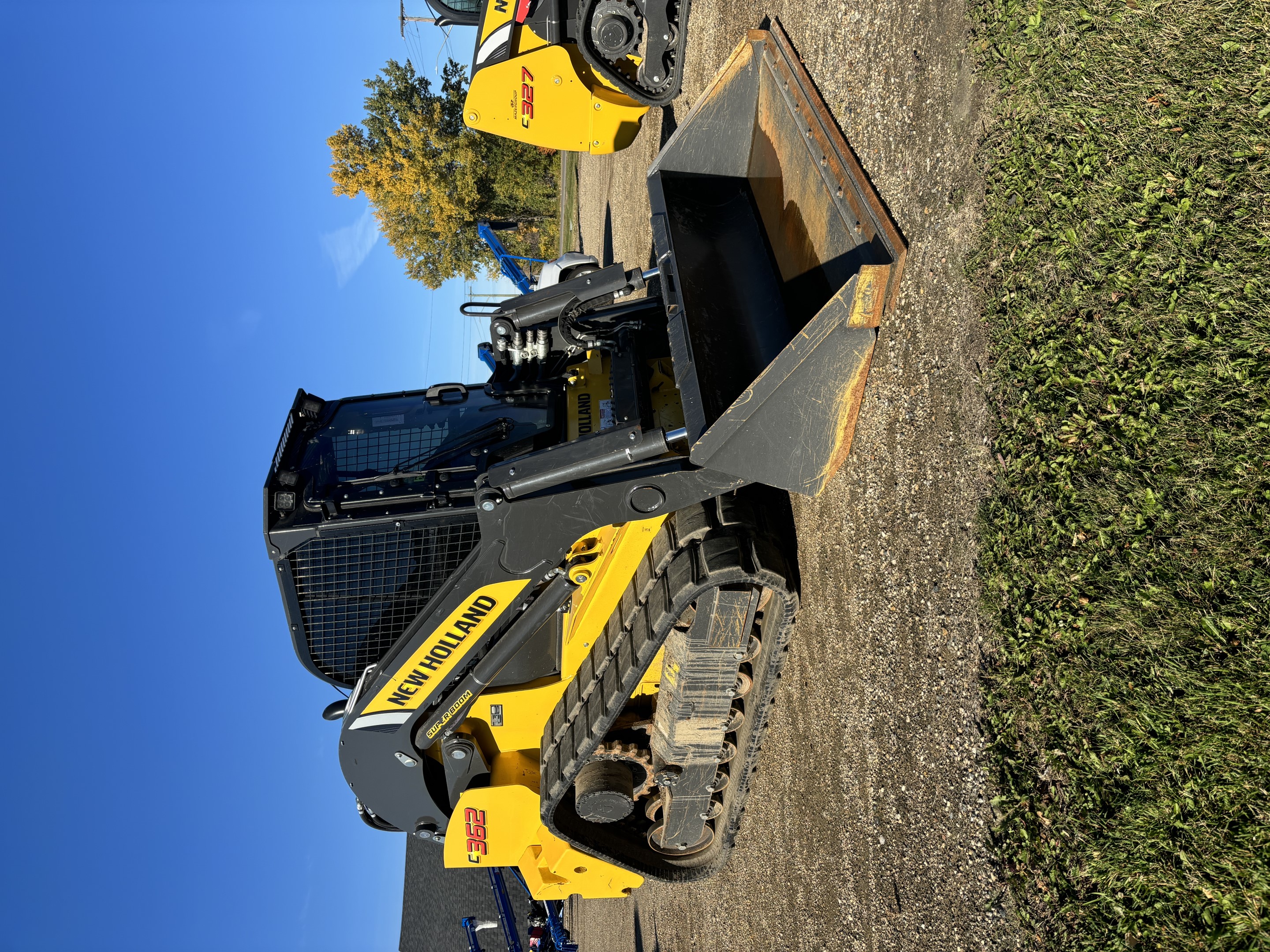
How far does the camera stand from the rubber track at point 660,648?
4.11m

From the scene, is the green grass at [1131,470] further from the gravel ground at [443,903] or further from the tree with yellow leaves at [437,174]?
the tree with yellow leaves at [437,174]

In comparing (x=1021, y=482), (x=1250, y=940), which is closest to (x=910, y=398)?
(x=1021, y=482)

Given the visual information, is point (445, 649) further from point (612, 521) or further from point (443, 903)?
point (443, 903)

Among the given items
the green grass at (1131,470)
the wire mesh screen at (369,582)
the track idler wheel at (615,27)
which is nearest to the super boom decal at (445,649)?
the wire mesh screen at (369,582)

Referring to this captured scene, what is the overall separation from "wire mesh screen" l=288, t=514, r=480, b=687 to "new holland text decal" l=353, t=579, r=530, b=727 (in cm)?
20

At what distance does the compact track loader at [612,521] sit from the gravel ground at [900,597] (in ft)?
0.66

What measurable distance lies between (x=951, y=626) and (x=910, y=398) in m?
1.04

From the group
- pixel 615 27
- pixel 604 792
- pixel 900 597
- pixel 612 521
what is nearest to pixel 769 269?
pixel 612 521

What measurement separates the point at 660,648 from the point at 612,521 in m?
0.87

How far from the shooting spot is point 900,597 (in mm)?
3588

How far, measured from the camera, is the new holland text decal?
4.36 metres

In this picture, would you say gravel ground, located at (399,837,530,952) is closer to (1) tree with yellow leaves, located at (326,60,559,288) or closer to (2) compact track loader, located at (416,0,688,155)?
(2) compact track loader, located at (416,0,688,155)

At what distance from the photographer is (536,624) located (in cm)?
459

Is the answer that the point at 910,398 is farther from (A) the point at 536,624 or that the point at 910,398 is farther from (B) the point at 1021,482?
(A) the point at 536,624
